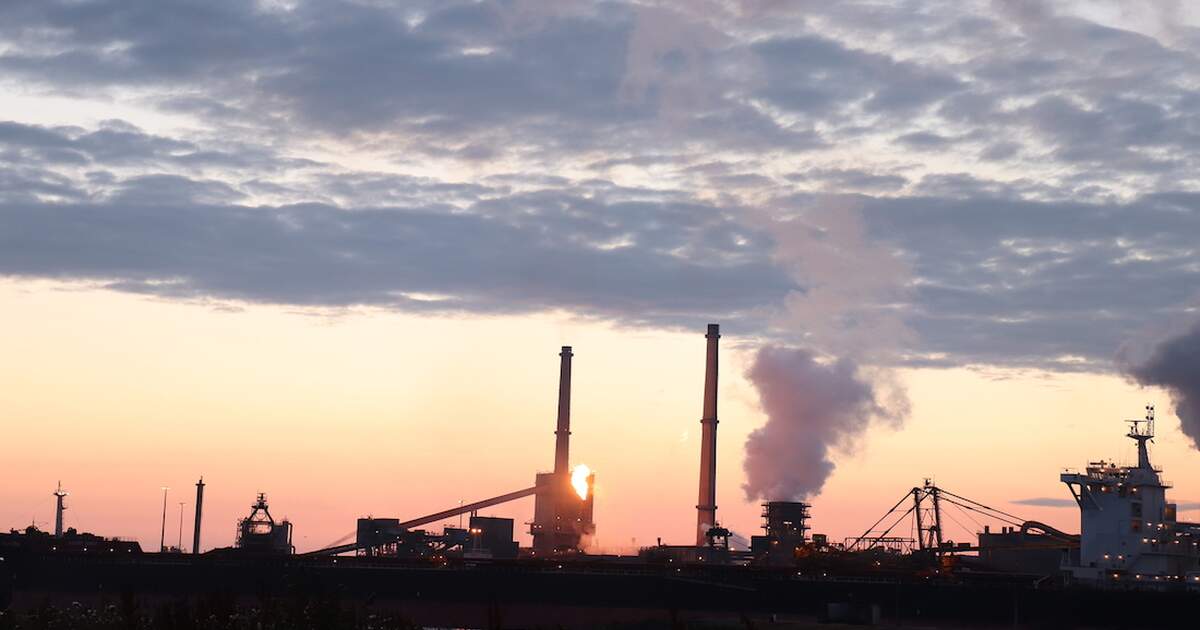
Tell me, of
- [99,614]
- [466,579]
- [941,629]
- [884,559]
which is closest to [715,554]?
[884,559]

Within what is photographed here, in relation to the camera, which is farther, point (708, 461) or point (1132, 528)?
point (708, 461)

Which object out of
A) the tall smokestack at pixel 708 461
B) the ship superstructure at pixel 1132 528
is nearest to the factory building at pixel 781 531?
the tall smokestack at pixel 708 461

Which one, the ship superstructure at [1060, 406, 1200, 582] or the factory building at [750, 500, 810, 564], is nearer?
the ship superstructure at [1060, 406, 1200, 582]

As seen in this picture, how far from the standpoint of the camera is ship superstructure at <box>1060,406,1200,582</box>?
123 m

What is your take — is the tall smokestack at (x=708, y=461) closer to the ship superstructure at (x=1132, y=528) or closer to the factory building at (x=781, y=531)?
the factory building at (x=781, y=531)

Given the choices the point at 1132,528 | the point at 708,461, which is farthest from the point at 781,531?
the point at 1132,528

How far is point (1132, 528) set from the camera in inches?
4916

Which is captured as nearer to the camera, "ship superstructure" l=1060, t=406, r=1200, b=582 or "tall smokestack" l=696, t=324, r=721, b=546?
"ship superstructure" l=1060, t=406, r=1200, b=582

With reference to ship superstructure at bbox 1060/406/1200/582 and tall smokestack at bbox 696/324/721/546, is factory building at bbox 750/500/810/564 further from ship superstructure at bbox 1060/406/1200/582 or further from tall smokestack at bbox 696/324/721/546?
ship superstructure at bbox 1060/406/1200/582

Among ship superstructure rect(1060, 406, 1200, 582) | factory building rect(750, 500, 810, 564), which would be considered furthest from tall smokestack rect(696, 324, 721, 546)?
ship superstructure rect(1060, 406, 1200, 582)

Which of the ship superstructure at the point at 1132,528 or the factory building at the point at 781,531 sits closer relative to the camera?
the ship superstructure at the point at 1132,528

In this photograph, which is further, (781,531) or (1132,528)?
(781,531)

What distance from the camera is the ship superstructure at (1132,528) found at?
123 m

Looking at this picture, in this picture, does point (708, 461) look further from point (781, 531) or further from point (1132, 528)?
point (1132, 528)
